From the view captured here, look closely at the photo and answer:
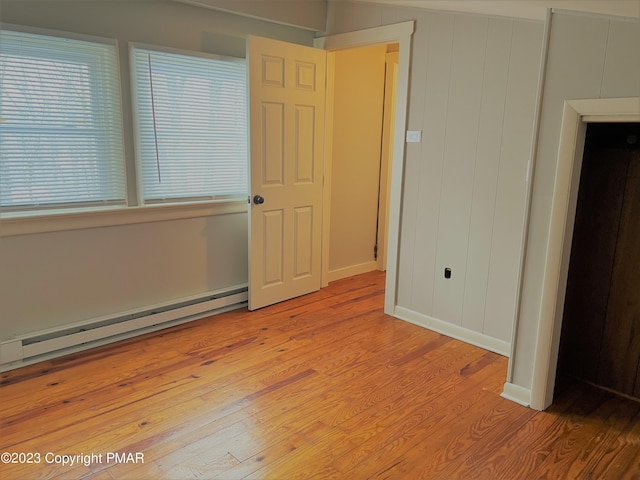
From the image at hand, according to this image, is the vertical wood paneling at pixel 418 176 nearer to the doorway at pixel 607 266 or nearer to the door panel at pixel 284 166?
the door panel at pixel 284 166

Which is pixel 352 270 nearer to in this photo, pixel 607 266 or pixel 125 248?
pixel 125 248

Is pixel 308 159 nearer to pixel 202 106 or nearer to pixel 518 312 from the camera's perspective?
pixel 202 106

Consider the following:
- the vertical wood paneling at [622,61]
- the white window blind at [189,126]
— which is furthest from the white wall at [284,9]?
the vertical wood paneling at [622,61]

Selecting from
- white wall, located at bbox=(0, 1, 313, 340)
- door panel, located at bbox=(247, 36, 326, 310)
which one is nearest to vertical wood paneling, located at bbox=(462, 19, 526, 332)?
door panel, located at bbox=(247, 36, 326, 310)

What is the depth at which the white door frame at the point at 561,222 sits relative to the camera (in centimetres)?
211

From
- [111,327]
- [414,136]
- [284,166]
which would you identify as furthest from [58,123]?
[414,136]

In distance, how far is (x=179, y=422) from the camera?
2.31m

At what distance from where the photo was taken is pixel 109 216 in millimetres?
3023

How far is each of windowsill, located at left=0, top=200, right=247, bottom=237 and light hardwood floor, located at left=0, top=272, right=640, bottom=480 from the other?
2.66 feet

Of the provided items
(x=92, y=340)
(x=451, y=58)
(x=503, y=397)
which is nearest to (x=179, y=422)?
(x=92, y=340)

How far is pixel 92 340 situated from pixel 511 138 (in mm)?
2975

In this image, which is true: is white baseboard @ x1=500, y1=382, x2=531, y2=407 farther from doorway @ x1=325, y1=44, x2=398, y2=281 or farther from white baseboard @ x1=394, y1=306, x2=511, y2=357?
doorway @ x1=325, y1=44, x2=398, y2=281

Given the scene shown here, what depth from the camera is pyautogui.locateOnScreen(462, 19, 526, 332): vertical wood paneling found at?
292cm

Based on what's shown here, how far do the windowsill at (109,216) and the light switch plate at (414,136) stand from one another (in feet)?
4.56
